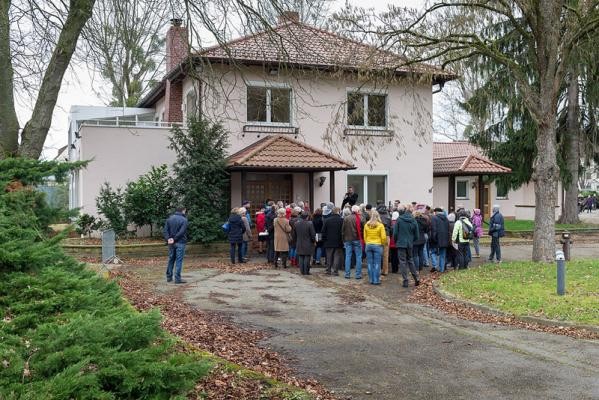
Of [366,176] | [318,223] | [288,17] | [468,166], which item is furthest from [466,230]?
[468,166]

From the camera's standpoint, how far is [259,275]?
49.2 feet

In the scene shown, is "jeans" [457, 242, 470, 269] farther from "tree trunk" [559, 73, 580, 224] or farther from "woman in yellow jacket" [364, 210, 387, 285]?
"tree trunk" [559, 73, 580, 224]

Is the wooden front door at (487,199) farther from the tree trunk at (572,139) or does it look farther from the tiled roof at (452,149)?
the tree trunk at (572,139)

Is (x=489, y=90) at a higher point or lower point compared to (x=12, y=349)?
higher

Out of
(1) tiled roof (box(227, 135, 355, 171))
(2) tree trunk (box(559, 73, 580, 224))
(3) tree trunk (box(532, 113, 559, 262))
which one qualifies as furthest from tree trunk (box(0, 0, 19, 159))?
(2) tree trunk (box(559, 73, 580, 224))

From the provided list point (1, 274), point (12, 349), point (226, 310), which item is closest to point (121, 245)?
point (226, 310)

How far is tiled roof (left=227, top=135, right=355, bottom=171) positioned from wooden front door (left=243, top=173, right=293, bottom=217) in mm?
1252

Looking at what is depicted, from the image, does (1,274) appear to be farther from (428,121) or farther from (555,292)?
(428,121)

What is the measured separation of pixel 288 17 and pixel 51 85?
3.33 metres

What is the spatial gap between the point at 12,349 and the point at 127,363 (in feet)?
2.43

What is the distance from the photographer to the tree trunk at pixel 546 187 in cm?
1534

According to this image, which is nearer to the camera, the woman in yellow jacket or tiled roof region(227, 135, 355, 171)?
the woman in yellow jacket

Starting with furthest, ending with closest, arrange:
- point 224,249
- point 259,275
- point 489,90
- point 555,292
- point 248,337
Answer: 1. point 224,249
2. point 489,90
3. point 259,275
4. point 555,292
5. point 248,337

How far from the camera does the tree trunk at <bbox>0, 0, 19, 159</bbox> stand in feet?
25.0
